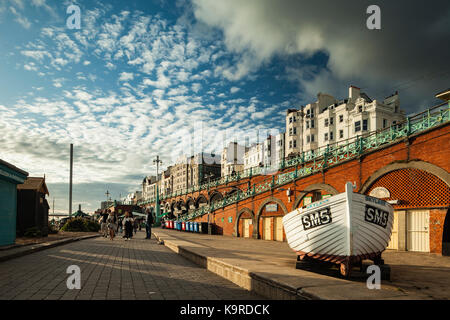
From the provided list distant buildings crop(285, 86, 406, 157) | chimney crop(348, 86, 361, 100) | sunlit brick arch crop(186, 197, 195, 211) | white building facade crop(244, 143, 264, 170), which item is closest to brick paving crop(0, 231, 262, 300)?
distant buildings crop(285, 86, 406, 157)

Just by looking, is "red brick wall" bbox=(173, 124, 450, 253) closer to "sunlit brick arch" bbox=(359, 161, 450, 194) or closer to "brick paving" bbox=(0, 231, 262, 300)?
"sunlit brick arch" bbox=(359, 161, 450, 194)

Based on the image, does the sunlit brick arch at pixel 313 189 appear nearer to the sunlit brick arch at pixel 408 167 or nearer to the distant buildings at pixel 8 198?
the sunlit brick arch at pixel 408 167

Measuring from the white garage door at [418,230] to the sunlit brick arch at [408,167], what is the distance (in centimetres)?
178

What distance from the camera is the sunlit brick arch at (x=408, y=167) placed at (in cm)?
1349

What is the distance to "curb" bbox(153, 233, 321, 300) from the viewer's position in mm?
5039

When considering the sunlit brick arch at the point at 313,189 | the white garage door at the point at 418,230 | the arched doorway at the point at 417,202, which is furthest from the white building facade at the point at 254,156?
the white garage door at the point at 418,230

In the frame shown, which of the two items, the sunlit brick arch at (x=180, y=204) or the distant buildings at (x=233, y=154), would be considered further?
the distant buildings at (x=233, y=154)

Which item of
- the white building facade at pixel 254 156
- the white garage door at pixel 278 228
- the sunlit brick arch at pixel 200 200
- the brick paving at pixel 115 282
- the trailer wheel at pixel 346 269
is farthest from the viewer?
the white building facade at pixel 254 156

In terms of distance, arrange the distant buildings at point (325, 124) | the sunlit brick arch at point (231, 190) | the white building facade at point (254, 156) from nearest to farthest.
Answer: the sunlit brick arch at point (231, 190)
the distant buildings at point (325, 124)
the white building facade at point (254, 156)

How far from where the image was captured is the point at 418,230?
47.8ft

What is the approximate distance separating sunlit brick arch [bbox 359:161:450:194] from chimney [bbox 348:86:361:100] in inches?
1595

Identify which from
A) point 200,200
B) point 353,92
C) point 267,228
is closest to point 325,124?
point 353,92
